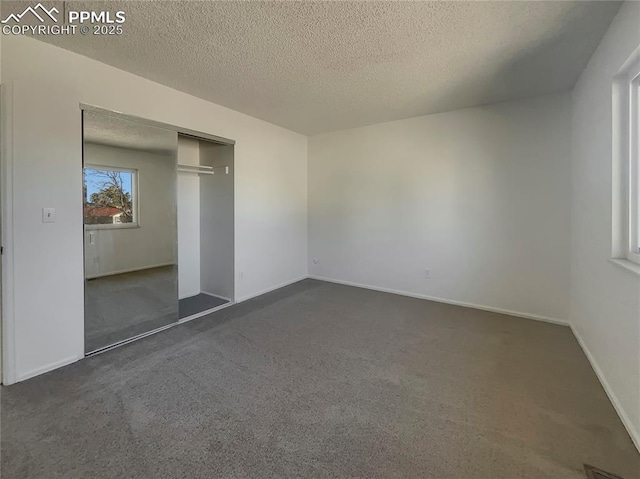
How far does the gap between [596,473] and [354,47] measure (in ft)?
10.0

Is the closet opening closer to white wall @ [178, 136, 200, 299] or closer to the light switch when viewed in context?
white wall @ [178, 136, 200, 299]

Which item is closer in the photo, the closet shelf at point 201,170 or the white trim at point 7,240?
the white trim at point 7,240

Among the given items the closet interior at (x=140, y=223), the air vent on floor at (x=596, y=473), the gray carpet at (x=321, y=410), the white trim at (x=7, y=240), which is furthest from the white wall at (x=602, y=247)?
the white trim at (x=7, y=240)

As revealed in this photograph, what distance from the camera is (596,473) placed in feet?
4.57

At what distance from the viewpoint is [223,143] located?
3.78m

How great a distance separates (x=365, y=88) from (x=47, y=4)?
8.53 ft

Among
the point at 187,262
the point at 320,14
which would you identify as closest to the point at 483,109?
the point at 320,14

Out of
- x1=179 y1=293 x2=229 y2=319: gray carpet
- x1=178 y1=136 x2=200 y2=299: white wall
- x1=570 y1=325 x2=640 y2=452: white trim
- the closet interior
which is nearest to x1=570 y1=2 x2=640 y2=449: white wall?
x1=570 y1=325 x2=640 y2=452: white trim

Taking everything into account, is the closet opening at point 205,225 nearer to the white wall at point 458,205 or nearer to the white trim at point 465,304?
the white wall at point 458,205

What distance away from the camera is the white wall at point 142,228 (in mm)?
2600

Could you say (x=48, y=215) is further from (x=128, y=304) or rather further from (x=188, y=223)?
(x=188, y=223)

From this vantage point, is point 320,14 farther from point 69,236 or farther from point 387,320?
point 387,320

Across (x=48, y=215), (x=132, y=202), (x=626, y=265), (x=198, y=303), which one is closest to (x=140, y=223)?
(x=132, y=202)
